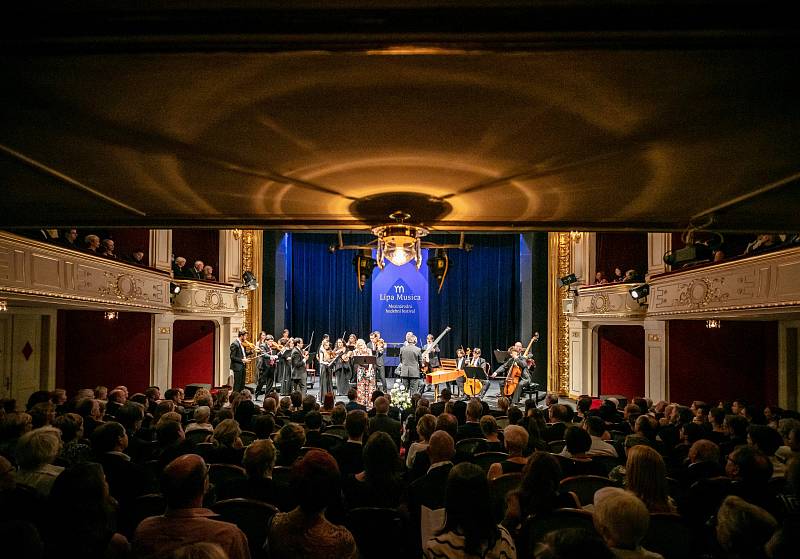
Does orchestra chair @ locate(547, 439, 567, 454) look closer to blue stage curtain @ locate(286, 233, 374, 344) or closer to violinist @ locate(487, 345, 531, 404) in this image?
violinist @ locate(487, 345, 531, 404)

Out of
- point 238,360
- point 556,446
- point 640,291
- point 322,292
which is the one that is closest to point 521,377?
point 640,291

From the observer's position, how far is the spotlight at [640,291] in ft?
31.3

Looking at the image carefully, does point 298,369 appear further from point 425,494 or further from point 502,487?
point 502,487

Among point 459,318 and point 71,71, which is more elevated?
point 71,71

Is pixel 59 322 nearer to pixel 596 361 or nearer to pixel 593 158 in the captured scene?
pixel 593 158

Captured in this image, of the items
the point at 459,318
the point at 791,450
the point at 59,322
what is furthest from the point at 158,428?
the point at 459,318

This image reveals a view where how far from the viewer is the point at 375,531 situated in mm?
2535

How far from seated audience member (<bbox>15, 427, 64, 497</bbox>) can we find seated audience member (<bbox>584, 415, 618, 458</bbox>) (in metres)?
3.74

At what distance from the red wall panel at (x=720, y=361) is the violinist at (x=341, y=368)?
282 inches

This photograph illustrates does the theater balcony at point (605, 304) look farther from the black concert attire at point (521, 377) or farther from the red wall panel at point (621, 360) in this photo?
the black concert attire at point (521, 377)

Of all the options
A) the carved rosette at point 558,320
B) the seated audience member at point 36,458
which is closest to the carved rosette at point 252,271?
the carved rosette at point 558,320

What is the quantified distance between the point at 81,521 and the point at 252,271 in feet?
46.3

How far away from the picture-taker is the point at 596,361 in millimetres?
12930

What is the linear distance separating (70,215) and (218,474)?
260 cm
